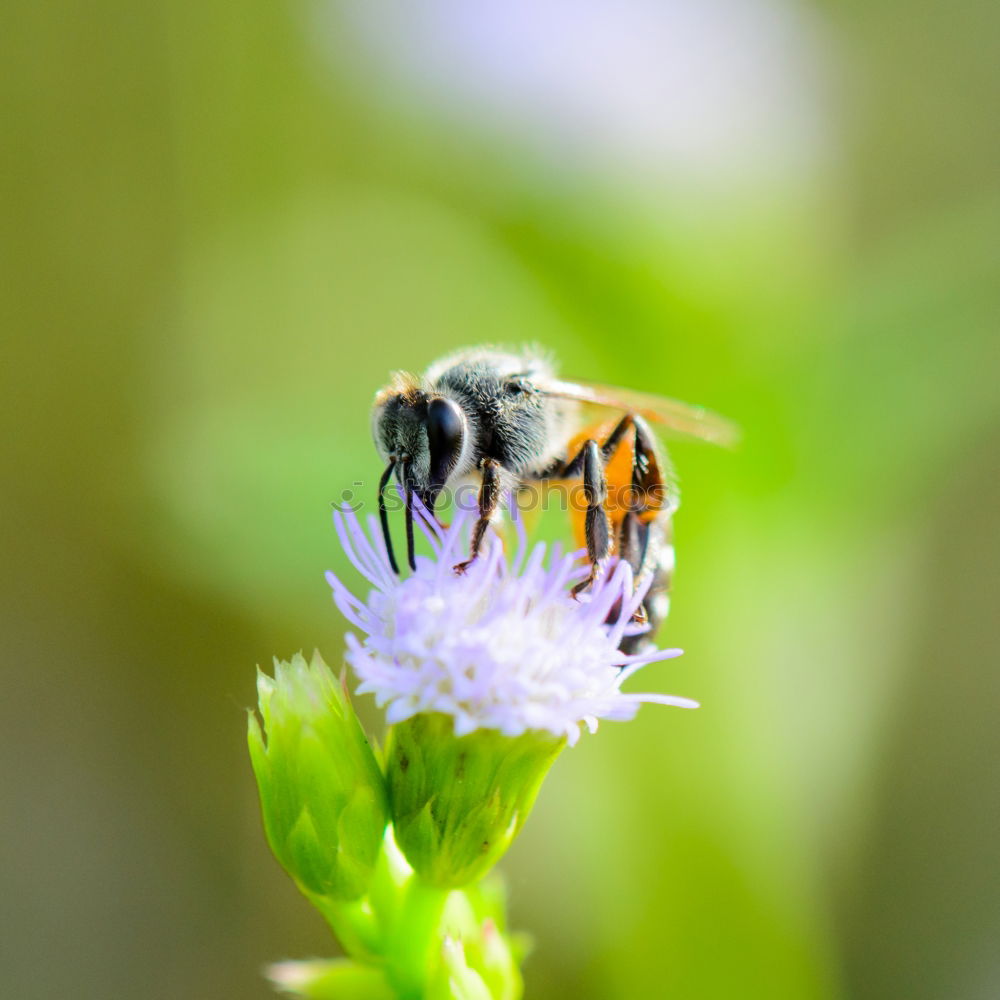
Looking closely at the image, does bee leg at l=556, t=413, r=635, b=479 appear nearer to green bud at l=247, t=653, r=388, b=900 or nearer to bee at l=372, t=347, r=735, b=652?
bee at l=372, t=347, r=735, b=652

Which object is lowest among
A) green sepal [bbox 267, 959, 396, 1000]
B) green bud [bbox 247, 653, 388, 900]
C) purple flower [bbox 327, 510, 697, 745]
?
green sepal [bbox 267, 959, 396, 1000]

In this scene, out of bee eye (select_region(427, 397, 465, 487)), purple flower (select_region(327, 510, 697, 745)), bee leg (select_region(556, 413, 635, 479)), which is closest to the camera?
purple flower (select_region(327, 510, 697, 745))

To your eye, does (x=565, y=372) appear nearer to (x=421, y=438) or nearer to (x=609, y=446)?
(x=609, y=446)

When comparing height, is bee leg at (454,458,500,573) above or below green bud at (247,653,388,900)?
above

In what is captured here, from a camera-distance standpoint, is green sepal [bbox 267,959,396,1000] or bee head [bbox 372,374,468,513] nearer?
green sepal [bbox 267,959,396,1000]

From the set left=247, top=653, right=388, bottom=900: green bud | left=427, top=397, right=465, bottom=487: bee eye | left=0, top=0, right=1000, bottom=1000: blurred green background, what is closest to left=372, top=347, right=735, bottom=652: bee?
left=427, top=397, right=465, bottom=487: bee eye

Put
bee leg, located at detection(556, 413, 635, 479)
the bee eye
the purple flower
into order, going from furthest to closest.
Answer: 1. bee leg, located at detection(556, 413, 635, 479)
2. the bee eye
3. the purple flower
